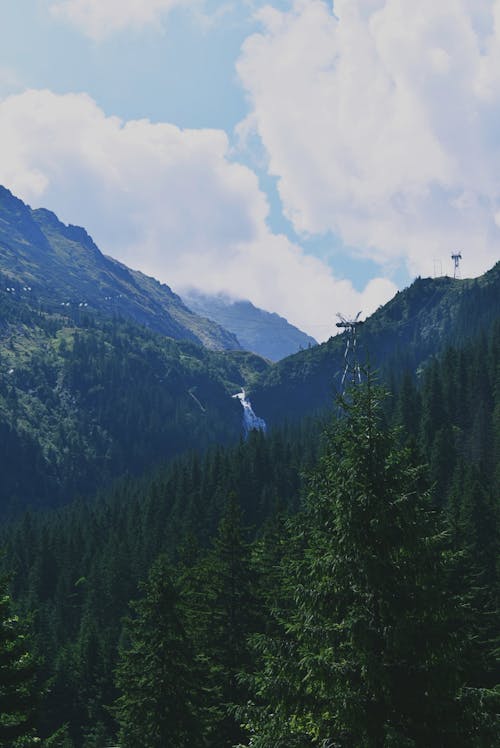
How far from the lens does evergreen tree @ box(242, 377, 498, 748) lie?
15.2 m

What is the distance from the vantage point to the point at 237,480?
13900cm

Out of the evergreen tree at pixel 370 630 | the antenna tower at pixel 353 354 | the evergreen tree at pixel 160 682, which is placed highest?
the antenna tower at pixel 353 354

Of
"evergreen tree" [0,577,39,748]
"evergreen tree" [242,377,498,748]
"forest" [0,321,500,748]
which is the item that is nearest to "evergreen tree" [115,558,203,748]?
"forest" [0,321,500,748]

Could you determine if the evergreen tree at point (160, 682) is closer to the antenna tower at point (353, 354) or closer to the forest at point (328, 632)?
the forest at point (328, 632)

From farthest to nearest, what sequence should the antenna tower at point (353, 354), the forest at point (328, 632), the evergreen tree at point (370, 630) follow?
the antenna tower at point (353, 354)
the forest at point (328, 632)
the evergreen tree at point (370, 630)

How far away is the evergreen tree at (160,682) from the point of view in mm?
28875

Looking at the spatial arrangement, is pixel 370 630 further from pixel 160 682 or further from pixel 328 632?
pixel 160 682

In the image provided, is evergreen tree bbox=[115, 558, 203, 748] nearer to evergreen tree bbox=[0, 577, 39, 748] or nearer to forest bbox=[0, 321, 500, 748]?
forest bbox=[0, 321, 500, 748]

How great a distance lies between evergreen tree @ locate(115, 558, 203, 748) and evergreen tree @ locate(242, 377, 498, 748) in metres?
12.8

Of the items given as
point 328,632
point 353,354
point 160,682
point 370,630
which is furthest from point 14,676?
point 353,354

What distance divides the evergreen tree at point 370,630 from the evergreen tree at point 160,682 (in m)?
12.8

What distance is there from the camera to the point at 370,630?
1569 centimetres

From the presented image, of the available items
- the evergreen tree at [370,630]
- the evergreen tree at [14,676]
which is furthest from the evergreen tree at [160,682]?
the evergreen tree at [370,630]

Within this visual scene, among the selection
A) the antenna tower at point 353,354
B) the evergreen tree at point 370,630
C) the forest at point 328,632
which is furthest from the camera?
the antenna tower at point 353,354
